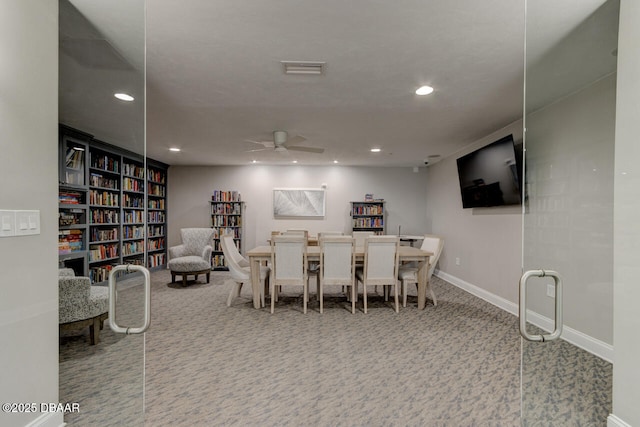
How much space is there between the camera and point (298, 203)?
23.5 feet

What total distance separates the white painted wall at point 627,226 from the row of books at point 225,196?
255 inches

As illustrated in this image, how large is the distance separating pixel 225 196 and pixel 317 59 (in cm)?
525

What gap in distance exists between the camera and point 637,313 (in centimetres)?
147

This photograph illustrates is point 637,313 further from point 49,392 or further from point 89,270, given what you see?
point 89,270

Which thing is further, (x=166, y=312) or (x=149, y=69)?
(x=166, y=312)

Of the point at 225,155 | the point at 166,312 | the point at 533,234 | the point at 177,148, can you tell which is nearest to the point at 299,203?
the point at 225,155

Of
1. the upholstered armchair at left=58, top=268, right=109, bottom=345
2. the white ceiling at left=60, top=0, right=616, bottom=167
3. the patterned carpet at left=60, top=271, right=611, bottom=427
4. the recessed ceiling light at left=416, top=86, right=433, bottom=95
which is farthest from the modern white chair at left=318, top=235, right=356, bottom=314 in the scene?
the upholstered armchair at left=58, top=268, right=109, bottom=345

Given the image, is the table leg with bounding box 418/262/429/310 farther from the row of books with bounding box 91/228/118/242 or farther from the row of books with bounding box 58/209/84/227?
the row of books with bounding box 58/209/84/227

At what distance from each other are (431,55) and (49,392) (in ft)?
10.3

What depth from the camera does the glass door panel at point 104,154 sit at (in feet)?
5.55

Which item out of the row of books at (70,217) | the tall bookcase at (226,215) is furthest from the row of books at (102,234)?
the tall bookcase at (226,215)

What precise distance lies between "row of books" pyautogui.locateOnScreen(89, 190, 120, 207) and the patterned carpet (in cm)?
89

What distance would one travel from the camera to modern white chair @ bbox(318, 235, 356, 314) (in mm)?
3768

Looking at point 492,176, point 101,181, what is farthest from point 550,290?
point 101,181
